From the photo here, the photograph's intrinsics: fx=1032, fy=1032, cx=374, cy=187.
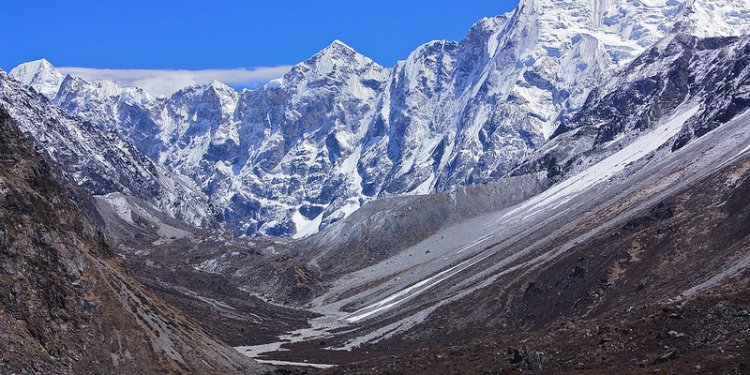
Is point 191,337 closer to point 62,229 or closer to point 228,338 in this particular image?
point 62,229

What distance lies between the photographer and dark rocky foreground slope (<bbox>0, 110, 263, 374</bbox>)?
83.5 meters

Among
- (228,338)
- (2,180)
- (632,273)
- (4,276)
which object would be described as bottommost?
(632,273)

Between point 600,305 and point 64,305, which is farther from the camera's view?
point 600,305

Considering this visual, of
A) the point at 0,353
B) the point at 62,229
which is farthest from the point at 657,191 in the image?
the point at 0,353

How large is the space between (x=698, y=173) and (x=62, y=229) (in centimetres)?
12527

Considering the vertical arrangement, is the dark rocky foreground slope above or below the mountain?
above

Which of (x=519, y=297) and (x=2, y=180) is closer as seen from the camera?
(x=2, y=180)

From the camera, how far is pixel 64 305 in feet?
294

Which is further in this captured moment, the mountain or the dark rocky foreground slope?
the dark rocky foreground slope

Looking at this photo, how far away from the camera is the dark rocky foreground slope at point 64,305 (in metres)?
83.5

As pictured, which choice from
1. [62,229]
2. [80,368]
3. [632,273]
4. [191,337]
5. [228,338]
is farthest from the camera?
[228,338]

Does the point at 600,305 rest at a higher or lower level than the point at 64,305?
lower

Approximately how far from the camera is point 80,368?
84250 mm

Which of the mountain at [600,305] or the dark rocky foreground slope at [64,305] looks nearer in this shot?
the mountain at [600,305]
